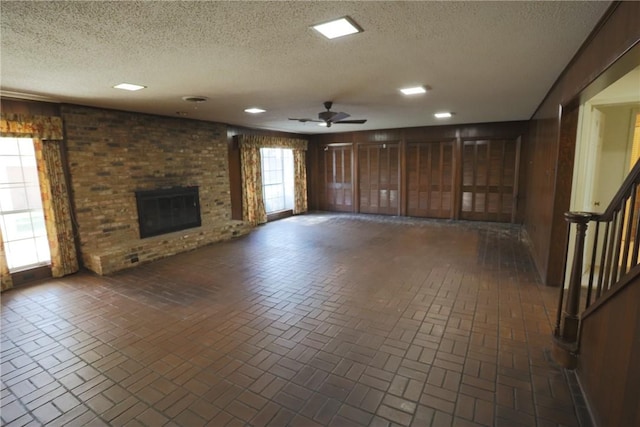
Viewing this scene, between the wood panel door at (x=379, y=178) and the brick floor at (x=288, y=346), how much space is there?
13.0ft

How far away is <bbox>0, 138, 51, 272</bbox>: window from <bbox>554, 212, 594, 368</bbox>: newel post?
19.3ft

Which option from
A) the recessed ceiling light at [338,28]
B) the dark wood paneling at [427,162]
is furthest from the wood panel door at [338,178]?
the recessed ceiling light at [338,28]

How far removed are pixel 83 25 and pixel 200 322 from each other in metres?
2.48

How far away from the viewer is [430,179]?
8.04 metres

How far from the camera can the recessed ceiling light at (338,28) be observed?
1990mm

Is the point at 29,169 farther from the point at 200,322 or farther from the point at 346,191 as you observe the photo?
the point at 346,191

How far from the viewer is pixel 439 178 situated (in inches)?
313

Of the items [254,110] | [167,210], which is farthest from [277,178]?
[254,110]

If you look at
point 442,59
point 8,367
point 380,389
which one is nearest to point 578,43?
point 442,59

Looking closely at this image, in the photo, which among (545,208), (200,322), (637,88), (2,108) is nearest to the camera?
(200,322)

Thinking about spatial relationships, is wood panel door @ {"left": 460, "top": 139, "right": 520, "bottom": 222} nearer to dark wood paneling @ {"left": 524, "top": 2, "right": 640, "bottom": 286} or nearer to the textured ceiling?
dark wood paneling @ {"left": 524, "top": 2, "right": 640, "bottom": 286}

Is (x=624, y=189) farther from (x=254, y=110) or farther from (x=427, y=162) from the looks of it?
(x=427, y=162)

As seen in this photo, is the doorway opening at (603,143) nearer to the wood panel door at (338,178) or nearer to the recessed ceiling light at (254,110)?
the recessed ceiling light at (254,110)

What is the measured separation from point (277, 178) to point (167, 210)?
137 inches
